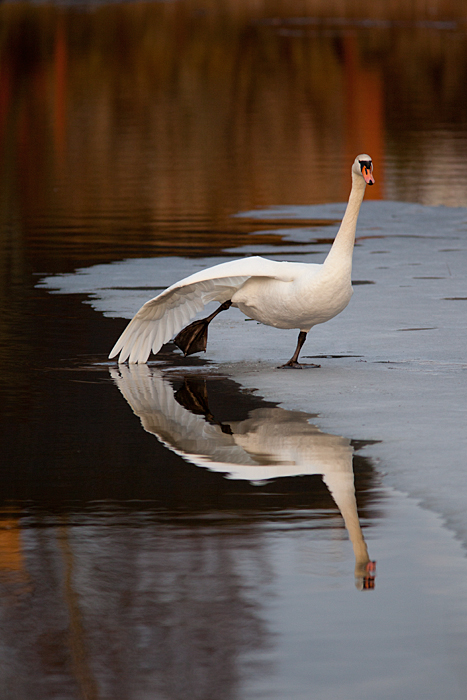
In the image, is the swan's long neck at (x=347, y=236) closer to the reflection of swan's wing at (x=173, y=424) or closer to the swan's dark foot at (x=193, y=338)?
the swan's dark foot at (x=193, y=338)

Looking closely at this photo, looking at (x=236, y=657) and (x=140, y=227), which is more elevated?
(x=140, y=227)

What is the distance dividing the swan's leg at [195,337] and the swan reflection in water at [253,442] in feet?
2.59

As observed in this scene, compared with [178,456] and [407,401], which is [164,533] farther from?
[407,401]

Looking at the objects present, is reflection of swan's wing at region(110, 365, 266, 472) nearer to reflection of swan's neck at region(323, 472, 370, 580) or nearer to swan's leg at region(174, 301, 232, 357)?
swan's leg at region(174, 301, 232, 357)

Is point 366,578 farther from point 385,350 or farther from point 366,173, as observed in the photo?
point 385,350

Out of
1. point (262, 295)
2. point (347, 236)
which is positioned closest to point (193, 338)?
point (262, 295)

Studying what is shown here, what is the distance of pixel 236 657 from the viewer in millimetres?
4207

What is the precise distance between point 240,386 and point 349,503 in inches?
103

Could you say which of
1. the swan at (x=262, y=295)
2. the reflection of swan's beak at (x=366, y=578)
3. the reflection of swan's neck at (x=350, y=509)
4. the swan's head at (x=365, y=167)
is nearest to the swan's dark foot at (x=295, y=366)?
the swan at (x=262, y=295)

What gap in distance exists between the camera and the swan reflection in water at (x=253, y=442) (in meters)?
6.11

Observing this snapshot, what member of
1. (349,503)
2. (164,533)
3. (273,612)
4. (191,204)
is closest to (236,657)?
(273,612)

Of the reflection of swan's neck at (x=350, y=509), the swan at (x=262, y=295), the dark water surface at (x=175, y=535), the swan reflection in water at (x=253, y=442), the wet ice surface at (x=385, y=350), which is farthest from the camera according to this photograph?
the swan at (x=262, y=295)

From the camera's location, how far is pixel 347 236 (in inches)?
333

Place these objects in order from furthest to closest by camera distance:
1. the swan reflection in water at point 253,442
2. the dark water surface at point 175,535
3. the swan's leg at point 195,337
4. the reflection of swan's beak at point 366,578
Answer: the swan's leg at point 195,337
the swan reflection in water at point 253,442
the reflection of swan's beak at point 366,578
the dark water surface at point 175,535
